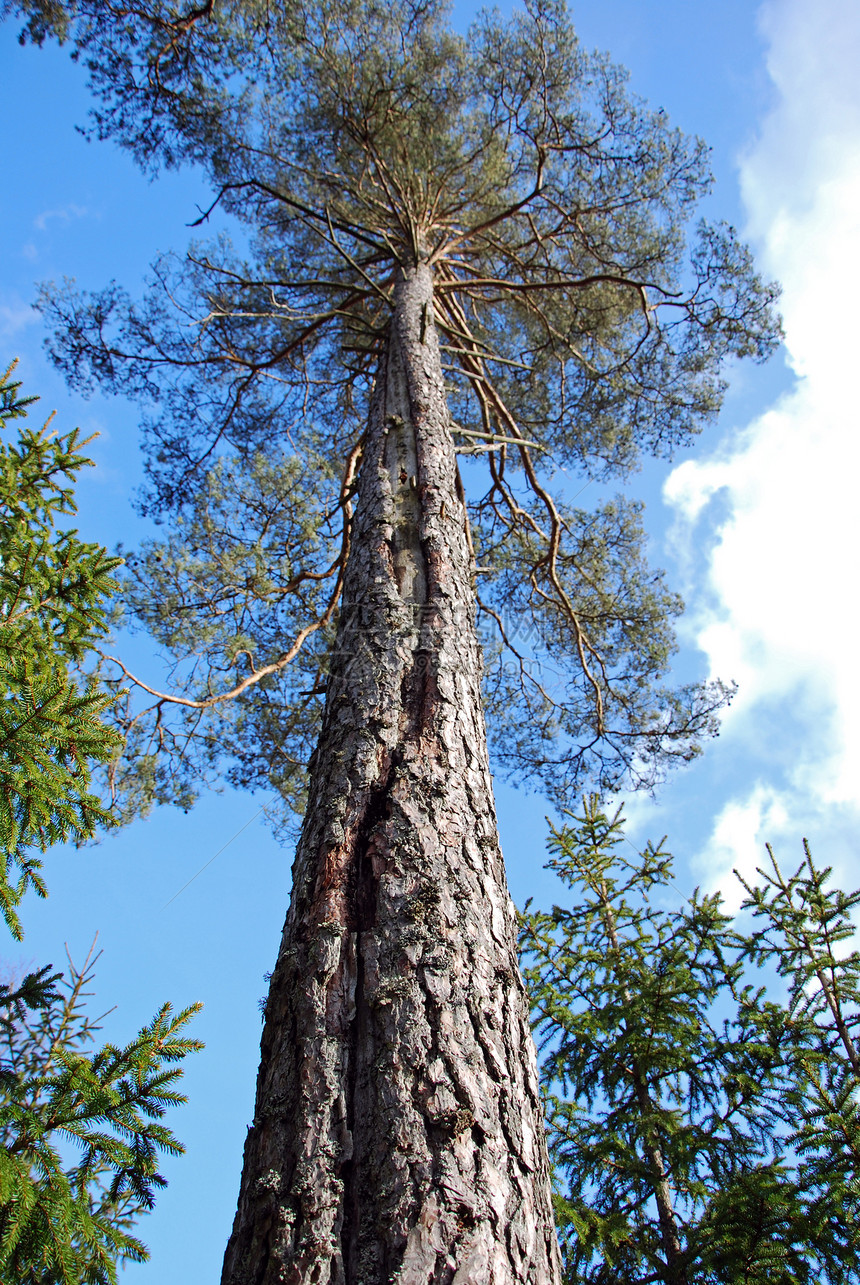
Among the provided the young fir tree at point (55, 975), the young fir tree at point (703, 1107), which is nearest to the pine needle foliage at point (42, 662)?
the young fir tree at point (55, 975)

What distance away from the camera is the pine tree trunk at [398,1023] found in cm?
111

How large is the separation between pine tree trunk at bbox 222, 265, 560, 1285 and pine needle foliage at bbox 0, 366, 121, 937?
0.78m

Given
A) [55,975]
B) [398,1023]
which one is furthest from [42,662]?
[398,1023]

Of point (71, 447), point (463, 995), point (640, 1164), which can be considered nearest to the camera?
point (463, 995)

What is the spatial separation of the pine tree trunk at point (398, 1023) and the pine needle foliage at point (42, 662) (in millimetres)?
781

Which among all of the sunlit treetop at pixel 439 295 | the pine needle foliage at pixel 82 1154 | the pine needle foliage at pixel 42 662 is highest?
the sunlit treetop at pixel 439 295

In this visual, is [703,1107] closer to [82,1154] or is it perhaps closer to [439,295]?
[82,1154]

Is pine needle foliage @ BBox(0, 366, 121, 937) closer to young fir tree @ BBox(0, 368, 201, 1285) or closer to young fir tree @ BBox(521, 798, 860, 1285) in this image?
young fir tree @ BBox(0, 368, 201, 1285)

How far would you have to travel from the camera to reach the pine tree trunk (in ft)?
3.65

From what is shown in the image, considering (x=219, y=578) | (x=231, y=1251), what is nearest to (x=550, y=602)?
(x=219, y=578)

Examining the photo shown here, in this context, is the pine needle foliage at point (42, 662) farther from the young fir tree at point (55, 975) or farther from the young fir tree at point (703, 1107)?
the young fir tree at point (703, 1107)

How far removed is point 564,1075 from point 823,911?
1.15 meters

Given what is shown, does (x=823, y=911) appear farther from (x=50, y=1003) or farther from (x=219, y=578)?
(x=219, y=578)

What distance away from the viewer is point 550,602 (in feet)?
21.9
